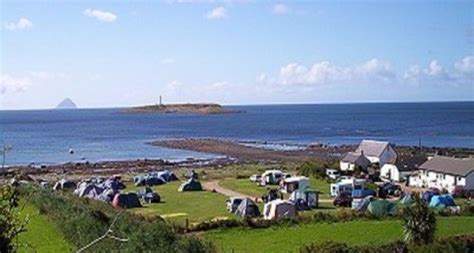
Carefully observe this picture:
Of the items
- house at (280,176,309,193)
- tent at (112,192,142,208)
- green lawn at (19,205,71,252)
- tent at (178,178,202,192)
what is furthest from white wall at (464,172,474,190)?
green lawn at (19,205,71,252)

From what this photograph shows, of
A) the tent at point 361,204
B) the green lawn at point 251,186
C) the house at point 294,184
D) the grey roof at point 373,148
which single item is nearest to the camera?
the tent at point 361,204

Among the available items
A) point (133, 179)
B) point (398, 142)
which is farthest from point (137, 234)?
point (398, 142)

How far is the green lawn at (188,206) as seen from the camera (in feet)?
108

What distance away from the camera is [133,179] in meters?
51.9

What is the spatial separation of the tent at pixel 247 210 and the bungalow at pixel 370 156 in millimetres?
19962

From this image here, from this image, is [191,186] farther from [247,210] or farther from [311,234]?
[311,234]

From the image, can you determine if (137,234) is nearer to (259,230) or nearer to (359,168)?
(259,230)

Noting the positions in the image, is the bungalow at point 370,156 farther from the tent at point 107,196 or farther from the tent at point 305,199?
the tent at point 107,196

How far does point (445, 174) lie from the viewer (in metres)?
42.7

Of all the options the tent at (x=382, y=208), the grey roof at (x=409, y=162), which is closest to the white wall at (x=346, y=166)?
the grey roof at (x=409, y=162)

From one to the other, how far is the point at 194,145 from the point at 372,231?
62.7m

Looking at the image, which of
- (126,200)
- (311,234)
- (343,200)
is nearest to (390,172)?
(343,200)

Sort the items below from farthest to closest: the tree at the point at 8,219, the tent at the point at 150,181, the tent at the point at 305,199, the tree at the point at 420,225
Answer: the tent at the point at 150,181
the tent at the point at 305,199
the tree at the point at 420,225
the tree at the point at 8,219

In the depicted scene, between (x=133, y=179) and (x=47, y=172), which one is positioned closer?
(x=133, y=179)
